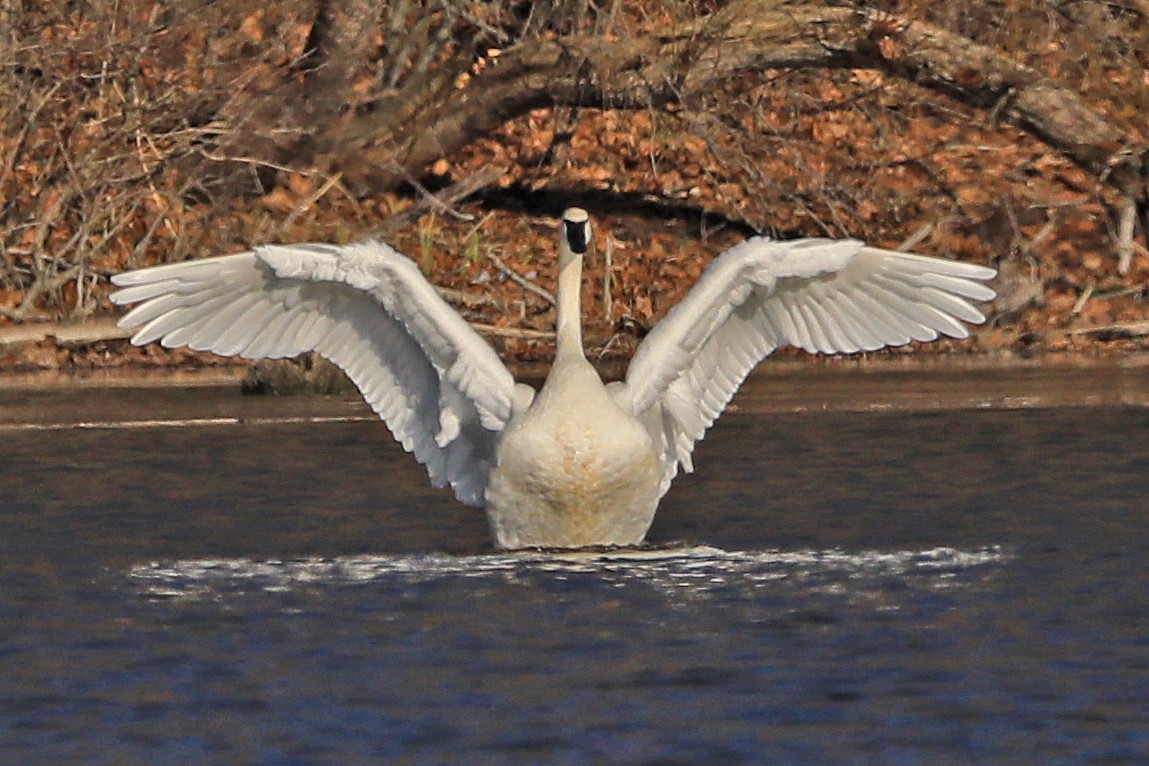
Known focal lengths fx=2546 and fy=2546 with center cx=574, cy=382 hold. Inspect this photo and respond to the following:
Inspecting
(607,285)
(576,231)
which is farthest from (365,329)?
(607,285)

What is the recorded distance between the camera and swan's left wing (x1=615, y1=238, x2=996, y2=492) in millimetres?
11023

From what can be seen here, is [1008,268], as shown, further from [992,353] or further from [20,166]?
[20,166]

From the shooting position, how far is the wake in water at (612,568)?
10.4 m

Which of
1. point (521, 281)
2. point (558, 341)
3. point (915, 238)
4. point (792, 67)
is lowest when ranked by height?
point (558, 341)

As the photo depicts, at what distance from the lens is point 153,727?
7.72 m

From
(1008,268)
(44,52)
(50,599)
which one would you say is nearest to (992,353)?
(1008,268)

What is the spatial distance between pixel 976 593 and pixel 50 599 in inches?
144

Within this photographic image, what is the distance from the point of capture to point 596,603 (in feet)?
32.5

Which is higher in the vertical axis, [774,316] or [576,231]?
[576,231]

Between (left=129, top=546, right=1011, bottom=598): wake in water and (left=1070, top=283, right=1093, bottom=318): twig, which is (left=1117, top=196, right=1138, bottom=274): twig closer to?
(left=1070, top=283, right=1093, bottom=318): twig

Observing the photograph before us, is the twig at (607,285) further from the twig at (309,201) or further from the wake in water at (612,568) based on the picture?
the wake in water at (612,568)

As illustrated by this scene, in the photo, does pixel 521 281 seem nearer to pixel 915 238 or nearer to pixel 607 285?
pixel 607 285

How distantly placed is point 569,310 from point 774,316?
1.03 m

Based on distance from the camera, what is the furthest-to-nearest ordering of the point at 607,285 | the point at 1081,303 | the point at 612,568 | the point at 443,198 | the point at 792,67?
the point at 443,198 → the point at 792,67 → the point at 607,285 → the point at 1081,303 → the point at 612,568
